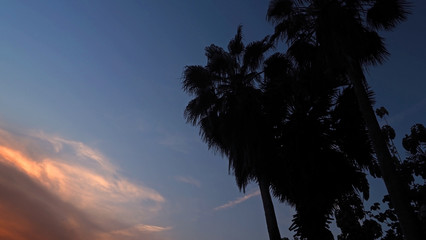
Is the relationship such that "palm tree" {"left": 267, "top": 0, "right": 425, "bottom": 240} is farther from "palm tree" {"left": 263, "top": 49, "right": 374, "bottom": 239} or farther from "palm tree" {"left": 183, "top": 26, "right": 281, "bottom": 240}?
"palm tree" {"left": 183, "top": 26, "right": 281, "bottom": 240}

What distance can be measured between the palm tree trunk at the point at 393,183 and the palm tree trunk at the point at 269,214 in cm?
566

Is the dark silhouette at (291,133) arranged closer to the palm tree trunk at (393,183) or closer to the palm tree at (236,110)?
the palm tree at (236,110)

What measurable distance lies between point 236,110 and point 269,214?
502 centimetres

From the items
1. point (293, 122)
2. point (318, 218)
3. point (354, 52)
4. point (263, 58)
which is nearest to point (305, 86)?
point (293, 122)

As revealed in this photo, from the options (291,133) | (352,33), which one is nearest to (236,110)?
(291,133)

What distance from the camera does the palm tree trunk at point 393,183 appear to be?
7.67 m

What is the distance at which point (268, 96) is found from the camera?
14383 mm

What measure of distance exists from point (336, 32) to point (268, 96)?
470 centimetres

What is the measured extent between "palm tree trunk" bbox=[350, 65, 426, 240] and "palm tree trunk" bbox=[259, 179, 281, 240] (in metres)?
5.66

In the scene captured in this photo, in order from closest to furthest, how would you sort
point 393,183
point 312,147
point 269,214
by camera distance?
point 393,183 → point 312,147 → point 269,214

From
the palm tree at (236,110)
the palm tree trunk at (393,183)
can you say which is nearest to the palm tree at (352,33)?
the palm tree trunk at (393,183)

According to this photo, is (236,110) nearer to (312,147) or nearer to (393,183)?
(312,147)

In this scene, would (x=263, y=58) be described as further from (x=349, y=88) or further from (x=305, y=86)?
(x=349, y=88)

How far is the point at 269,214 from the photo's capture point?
13328 millimetres
